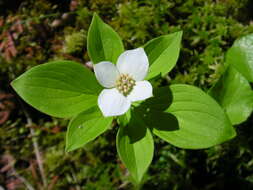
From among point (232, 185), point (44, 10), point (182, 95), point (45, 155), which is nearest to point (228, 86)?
point (182, 95)

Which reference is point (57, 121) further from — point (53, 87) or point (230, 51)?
point (230, 51)

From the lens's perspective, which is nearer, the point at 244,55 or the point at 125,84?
the point at 125,84

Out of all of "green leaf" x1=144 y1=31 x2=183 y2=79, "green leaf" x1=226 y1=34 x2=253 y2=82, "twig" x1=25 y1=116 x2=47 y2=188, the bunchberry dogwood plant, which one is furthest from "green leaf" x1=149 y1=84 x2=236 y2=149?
"twig" x1=25 y1=116 x2=47 y2=188

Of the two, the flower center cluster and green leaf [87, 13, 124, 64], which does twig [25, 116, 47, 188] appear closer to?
green leaf [87, 13, 124, 64]

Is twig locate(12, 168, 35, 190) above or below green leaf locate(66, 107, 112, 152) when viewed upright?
below

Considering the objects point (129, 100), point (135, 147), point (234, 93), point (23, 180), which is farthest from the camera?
point (23, 180)

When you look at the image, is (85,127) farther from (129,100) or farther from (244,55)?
(244,55)

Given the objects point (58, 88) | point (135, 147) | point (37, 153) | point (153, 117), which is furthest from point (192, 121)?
point (37, 153)
